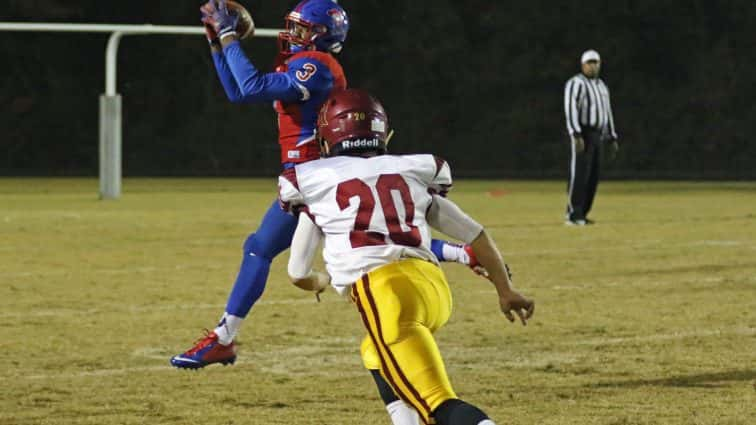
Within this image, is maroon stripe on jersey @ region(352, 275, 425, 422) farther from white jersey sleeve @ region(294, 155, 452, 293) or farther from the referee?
the referee

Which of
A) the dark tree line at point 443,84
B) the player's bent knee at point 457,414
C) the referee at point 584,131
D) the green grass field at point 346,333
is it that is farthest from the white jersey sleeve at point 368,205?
the dark tree line at point 443,84

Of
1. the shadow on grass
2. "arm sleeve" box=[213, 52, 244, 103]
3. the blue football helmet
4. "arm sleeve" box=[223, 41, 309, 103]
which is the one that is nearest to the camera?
"arm sleeve" box=[223, 41, 309, 103]

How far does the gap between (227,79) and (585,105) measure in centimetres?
952

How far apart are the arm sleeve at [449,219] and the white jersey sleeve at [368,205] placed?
0.02 m

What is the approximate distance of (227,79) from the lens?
238 inches

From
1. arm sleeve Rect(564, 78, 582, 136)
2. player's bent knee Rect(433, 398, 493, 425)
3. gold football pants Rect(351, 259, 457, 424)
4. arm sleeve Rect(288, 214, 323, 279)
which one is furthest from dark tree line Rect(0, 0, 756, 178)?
player's bent knee Rect(433, 398, 493, 425)

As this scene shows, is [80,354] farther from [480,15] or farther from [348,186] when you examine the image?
[480,15]

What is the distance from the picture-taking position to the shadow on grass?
6.13 m

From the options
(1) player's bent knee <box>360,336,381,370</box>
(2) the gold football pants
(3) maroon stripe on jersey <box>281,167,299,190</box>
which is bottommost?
(1) player's bent knee <box>360,336,381,370</box>

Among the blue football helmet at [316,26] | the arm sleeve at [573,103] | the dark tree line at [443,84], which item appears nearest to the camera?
the blue football helmet at [316,26]

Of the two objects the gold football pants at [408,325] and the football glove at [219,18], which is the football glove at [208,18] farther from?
the gold football pants at [408,325]

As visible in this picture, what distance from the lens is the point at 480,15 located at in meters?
35.8

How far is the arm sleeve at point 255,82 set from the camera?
5906 millimetres

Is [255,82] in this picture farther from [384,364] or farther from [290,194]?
[384,364]
